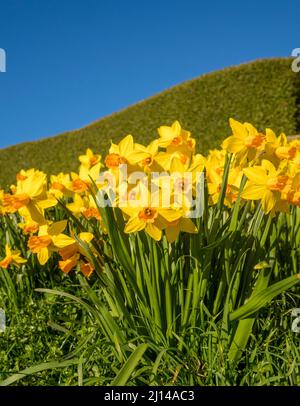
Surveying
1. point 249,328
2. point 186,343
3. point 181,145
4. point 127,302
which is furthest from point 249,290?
point 181,145

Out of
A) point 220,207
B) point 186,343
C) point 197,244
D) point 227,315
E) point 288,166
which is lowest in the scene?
point 186,343

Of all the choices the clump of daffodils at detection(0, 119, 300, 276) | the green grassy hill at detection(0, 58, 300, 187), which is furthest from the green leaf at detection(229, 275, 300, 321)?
the green grassy hill at detection(0, 58, 300, 187)

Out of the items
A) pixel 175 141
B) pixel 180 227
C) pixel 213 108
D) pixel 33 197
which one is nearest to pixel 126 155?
pixel 175 141

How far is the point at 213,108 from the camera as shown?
42.7ft

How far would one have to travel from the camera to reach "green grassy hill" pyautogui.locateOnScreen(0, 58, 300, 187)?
468 inches

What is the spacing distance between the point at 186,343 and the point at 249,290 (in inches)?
13.7

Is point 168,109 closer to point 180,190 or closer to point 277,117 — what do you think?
point 277,117

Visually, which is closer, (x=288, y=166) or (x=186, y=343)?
(x=186, y=343)

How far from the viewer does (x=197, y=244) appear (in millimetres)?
1768

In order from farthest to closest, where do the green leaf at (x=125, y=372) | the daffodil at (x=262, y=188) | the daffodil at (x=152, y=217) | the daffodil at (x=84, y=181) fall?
1. the daffodil at (x=84, y=181)
2. the daffodil at (x=262, y=188)
3. the daffodil at (x=152, y=217)
4. the green leaf at (x=125, y=372)

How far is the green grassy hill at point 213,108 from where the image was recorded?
11.9 meters

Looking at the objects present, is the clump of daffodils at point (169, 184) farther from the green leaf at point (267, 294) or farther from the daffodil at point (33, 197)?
the green leaf at point (267, 294)

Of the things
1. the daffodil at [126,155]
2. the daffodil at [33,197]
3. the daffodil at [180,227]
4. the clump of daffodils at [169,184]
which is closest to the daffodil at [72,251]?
the clump of daffodils at [169,184]
